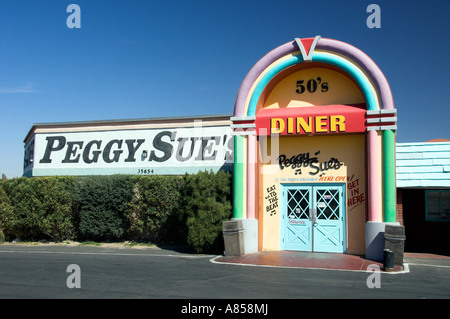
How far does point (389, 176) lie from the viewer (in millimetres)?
12414

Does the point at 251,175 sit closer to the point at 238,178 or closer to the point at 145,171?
the point at 238,178

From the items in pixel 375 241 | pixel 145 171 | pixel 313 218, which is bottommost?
pixel 375 241

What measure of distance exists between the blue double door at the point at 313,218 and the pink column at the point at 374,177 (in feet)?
3.86

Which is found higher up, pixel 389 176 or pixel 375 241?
pixel 389 176

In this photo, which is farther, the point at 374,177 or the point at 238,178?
the point at 238,178

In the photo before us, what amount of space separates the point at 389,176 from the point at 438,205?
5176 mm

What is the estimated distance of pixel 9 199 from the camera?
1880cm

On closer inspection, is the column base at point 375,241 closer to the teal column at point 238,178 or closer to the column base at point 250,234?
the column base at point 250,234

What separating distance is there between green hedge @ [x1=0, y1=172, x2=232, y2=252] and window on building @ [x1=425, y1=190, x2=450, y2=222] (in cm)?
872

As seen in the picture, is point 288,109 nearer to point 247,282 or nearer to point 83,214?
point 247,282

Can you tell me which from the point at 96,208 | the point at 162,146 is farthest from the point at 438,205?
the point at 96,208

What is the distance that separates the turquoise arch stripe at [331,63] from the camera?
12.9 meters

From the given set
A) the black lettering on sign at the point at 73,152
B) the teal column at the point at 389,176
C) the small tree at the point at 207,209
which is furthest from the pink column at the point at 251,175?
the black lettering on sign at the point at 73,152
